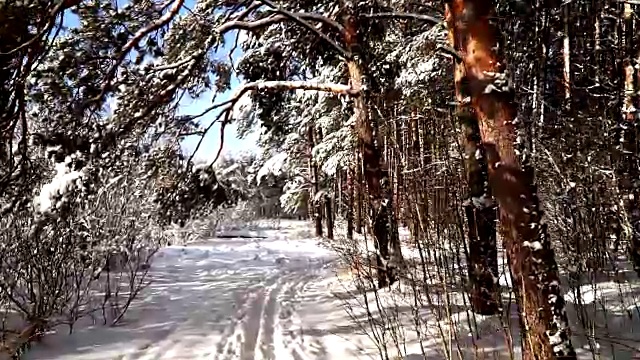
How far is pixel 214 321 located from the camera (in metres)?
7.49

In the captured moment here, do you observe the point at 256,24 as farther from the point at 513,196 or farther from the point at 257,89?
the point at 513,196

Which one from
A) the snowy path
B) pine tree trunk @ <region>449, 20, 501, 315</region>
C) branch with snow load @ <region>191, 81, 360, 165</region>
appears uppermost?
branch with snow load @ <region>191, 81, 360, 165</region>

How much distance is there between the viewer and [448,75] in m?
9.84

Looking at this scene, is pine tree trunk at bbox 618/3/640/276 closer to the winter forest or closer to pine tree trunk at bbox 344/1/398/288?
the winter forest

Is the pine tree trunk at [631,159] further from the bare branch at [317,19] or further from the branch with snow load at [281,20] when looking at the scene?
the branch with snow load at [281,20]

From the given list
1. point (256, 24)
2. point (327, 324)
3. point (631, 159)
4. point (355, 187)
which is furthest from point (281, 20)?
point (631, 159)

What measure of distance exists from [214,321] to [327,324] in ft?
5.36

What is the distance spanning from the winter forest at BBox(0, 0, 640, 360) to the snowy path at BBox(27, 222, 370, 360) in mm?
54

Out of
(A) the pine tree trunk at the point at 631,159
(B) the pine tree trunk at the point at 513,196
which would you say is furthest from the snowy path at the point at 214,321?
(A) the pine tree trunk at the point at 631,159

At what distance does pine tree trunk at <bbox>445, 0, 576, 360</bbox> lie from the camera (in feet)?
11.4

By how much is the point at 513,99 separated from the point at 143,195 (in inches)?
420

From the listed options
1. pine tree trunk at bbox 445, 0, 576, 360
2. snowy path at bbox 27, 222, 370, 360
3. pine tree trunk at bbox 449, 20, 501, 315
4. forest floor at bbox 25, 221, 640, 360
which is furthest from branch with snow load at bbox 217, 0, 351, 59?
snowy path at bbox 27, 222, 370, 360

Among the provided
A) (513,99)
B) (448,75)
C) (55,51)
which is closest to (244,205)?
(448,75)

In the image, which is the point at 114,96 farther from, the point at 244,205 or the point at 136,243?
the point at 244,205
